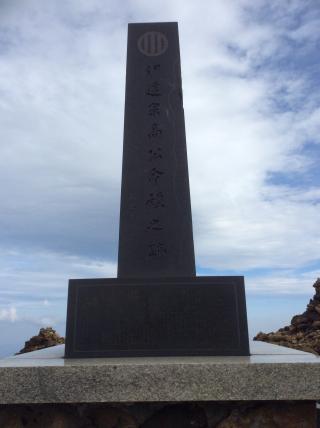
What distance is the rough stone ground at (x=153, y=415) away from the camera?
2.85 metres

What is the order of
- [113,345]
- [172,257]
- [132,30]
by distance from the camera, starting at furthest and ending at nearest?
[132,30], [172,257], [113,345]

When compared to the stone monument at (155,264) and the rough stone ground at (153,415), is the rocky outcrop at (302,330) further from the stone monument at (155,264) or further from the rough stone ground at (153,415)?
the rough stone ground at (153,415)

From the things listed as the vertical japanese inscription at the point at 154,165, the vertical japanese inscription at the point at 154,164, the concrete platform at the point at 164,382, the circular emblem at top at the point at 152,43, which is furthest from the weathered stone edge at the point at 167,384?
the circular emblem at top at the point at 152,43

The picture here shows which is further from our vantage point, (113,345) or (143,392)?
(113,345)

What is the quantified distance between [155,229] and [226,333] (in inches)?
51.8

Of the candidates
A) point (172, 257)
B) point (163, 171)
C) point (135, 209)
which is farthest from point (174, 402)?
point (163, 171)

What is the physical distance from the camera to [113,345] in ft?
11.3

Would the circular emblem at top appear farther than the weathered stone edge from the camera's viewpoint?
Yes

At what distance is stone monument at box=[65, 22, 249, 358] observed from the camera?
3.46 metres

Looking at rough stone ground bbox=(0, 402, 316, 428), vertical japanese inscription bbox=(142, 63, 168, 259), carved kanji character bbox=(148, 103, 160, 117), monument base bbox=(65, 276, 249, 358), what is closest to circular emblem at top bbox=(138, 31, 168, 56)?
vertical japanese inscription bbox=(142, 63, 168, 259)

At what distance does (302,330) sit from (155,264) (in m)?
3.98

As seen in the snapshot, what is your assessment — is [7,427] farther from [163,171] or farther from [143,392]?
[163,171]

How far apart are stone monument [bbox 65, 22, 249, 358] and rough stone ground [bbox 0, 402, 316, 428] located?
1.75 ft

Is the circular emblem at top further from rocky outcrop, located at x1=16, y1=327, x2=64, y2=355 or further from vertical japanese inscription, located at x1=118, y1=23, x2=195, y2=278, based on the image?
rocky outcrop, located at x1=16, y1=327, x2=64, y2=355
